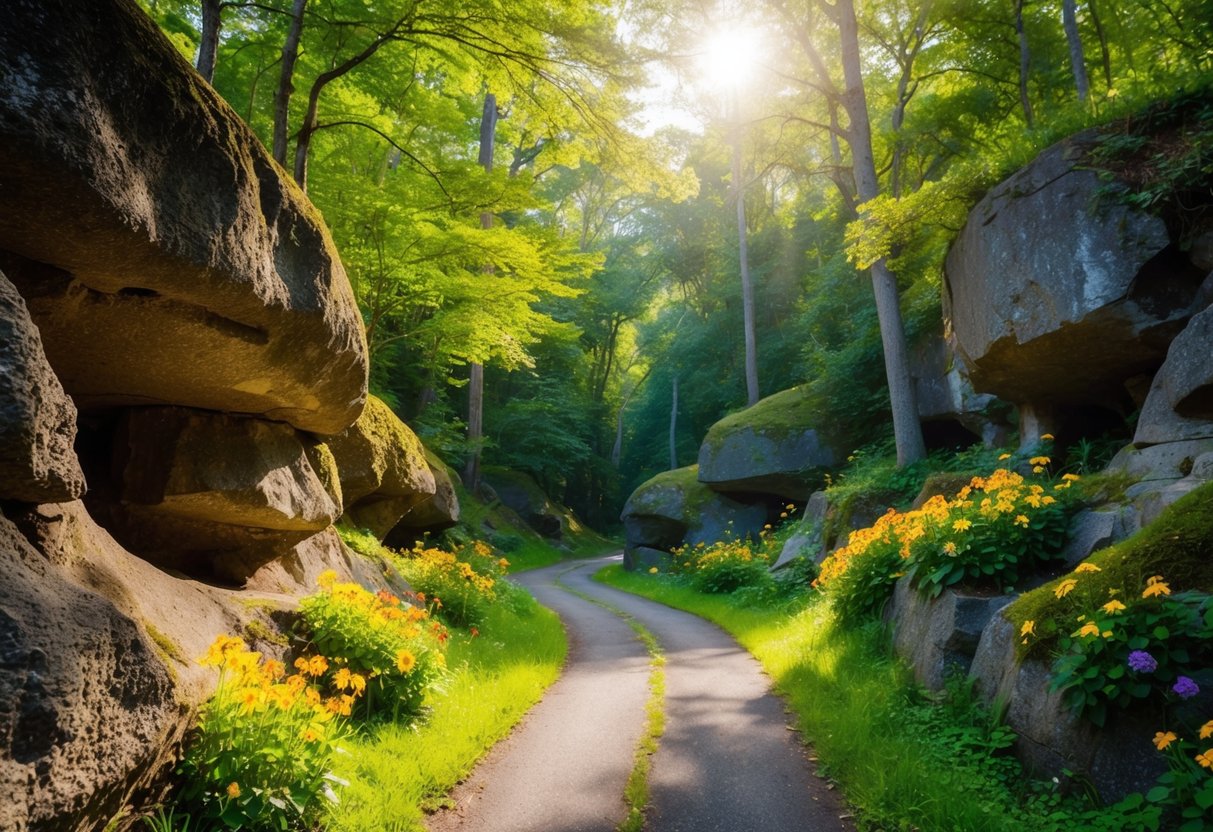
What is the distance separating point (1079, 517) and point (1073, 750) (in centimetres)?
275

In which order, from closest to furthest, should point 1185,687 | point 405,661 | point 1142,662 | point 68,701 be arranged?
1. point 68,701
2. point 1185,687
3. point 1142,662
4. point 405,661

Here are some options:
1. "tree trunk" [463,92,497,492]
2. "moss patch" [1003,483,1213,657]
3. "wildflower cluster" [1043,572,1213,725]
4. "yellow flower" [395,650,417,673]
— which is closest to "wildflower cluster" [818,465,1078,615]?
"moss patch" [1003,483,1213,657]

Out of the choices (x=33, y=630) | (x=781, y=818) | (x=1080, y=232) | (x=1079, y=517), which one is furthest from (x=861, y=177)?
(x=33, y=630)

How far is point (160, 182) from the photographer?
9.31 feet

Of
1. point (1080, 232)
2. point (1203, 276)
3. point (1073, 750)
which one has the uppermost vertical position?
point (1080, 232)

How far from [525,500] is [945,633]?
23.5m

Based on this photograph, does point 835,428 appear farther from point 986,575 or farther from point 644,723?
point 644,723

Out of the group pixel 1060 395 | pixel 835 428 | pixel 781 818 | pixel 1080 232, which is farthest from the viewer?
pixel 835 428

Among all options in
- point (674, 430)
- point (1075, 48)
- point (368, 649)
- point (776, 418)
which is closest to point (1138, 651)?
point (368, 649)

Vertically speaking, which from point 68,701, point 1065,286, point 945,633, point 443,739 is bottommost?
point 443,739

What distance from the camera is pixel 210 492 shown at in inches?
165

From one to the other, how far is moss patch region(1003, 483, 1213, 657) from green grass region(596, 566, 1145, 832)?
2.43 ft

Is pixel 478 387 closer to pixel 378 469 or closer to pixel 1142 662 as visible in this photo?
pixel 378 469

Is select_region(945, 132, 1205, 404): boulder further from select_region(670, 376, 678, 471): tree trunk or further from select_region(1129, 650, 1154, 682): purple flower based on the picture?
select_region(670, 376, 678, 471): tree trunk
